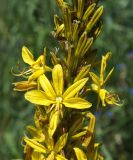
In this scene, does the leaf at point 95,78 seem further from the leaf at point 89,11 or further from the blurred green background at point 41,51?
the blurred green background at point 41,51

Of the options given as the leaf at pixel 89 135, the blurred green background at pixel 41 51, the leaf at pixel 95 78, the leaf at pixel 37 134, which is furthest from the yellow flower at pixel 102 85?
the blurred green background at pixel 41 51

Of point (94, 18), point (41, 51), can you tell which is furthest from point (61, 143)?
point (41, 51)

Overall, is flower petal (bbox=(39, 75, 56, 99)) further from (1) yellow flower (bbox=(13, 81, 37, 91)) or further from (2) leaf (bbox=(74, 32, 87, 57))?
(2) leaf (bbox=(74, 32, 87, 57))

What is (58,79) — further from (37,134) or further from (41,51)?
(41,51)

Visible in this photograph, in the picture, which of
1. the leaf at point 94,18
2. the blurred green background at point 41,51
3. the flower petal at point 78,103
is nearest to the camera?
the flower petal at point 78,103

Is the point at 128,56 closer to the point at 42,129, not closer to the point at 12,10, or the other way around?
the point at 12,10

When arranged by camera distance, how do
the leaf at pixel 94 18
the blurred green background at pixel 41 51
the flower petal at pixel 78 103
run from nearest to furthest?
the flower petal at pixel 78 103
the leaf at pixel 94 18
the blurred green background at pixel 41 51

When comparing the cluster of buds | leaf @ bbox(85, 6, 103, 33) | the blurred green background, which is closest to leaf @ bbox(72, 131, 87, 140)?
the cluster of buds

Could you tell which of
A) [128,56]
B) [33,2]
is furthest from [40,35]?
[128,56]
